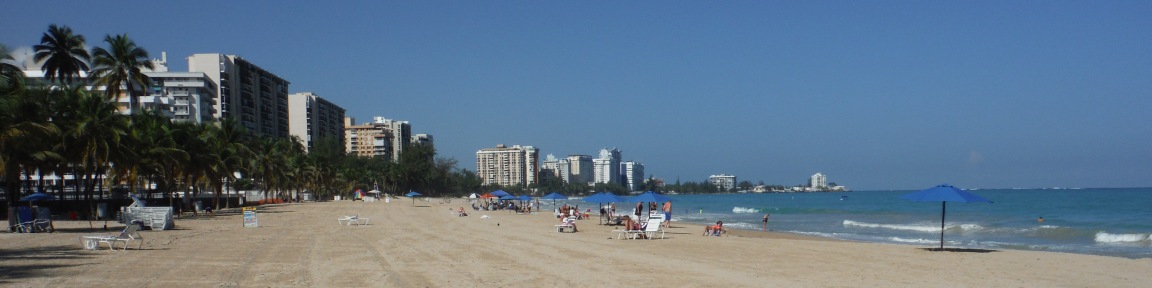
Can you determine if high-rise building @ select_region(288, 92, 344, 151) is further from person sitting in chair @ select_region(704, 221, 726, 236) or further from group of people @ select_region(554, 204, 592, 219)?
person sitting in chair @ select_region(704, 221, 726, 236)

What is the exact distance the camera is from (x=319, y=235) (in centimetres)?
2059

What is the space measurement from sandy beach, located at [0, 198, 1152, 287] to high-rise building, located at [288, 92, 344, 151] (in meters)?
110

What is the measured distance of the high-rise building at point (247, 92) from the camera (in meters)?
96.8

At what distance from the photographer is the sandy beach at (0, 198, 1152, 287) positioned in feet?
35.1

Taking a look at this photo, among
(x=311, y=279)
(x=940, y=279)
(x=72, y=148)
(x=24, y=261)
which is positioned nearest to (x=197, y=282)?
(x=311, y=279)

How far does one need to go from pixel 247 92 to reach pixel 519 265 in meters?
100

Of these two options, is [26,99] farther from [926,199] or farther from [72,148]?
[926,199]

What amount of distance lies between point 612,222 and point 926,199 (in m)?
15.2

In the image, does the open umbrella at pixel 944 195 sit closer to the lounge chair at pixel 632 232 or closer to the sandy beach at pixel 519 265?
the sandy beach at pixel 519 265

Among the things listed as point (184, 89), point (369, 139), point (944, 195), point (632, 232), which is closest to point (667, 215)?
point (632, 232)

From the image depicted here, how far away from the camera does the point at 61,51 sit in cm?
3812

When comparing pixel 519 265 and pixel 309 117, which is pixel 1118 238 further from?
pixel 309 117

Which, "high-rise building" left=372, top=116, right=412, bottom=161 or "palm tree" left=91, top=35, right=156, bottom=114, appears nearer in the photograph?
"palm tree" left=91, top=35, right=156, bottom=114

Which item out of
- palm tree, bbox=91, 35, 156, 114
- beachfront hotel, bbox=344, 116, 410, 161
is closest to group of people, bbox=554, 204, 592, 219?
palm tree, bbox=91, 35, 156, 114
